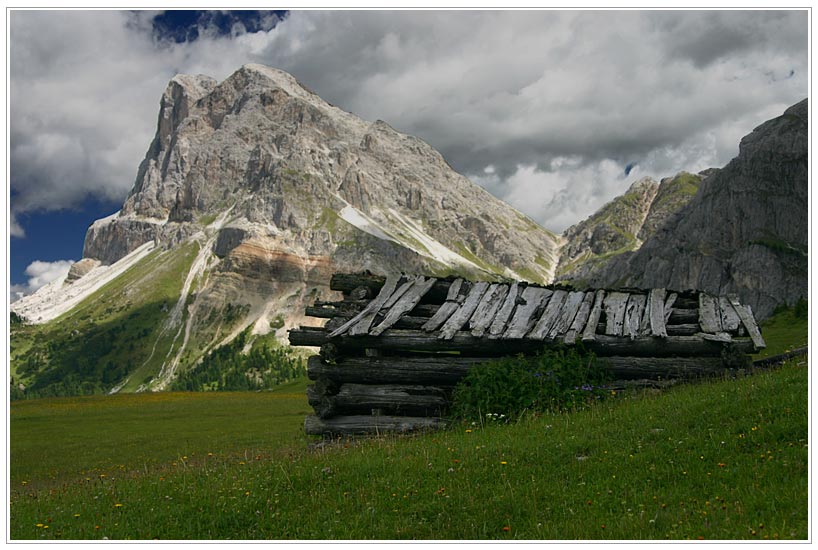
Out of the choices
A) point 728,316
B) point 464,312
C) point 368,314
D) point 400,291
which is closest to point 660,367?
point 728,316

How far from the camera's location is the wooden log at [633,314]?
1639 centimetres

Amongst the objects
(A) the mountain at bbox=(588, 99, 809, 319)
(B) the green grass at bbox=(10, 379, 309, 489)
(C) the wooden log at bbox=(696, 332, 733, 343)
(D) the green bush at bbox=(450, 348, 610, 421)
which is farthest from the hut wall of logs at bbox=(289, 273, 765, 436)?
(A) the mountain at bbox=(588, 99, 809, 319)

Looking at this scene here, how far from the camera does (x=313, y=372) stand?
16.5m

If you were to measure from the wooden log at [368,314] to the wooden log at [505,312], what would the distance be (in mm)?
3150

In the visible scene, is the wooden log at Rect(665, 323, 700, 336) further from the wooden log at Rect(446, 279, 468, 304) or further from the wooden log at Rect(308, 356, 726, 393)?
the wooden log at Rect(446, 279, 468, 304)

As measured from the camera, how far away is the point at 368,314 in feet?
56.7

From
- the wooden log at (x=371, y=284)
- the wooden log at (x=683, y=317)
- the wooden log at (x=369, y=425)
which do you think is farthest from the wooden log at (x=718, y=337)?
the wooden log at (x=371, y=284)

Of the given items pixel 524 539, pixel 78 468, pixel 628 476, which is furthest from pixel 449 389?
pixel 78 468

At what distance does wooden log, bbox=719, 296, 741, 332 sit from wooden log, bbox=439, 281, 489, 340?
6.41 meters

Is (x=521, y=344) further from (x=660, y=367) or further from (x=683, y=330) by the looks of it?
(x=683, y=330)

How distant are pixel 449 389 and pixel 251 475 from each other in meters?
6.35

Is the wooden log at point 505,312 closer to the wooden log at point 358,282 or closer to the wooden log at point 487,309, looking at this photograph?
the wooden log at point 487,309

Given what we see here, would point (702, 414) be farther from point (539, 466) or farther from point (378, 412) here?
point (378, 412)

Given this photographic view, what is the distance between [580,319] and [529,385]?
279cm
